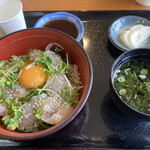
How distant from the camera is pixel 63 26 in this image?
1.88 meters

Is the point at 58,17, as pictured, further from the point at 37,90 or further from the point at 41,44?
the point at 37,90

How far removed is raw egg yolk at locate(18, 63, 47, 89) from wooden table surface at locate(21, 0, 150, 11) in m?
1.26

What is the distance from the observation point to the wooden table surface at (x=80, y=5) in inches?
87.7

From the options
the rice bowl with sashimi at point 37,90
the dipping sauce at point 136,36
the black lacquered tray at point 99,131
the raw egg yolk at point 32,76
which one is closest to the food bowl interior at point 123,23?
the dipping sauce at point 136,36

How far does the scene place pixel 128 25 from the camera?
1.89m

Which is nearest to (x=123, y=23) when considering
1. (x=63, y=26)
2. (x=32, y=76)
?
(x=63, y=26)

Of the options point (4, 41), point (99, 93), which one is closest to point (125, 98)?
point (99, 93)

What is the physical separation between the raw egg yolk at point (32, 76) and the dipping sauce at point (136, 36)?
3.12ft

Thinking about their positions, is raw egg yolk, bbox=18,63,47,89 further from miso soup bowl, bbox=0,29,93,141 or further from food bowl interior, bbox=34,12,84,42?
food bowl interior, bbox=34,12,84,42

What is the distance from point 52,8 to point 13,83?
4.66 feet

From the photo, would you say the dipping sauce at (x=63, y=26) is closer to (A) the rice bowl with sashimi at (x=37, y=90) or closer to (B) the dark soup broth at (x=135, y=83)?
(A) the rice bowl with sashimi at (x=37, y=90)

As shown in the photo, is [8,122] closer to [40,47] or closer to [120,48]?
[40,47]

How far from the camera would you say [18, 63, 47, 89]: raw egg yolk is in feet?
4.34

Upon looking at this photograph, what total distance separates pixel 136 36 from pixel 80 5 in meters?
0.99
